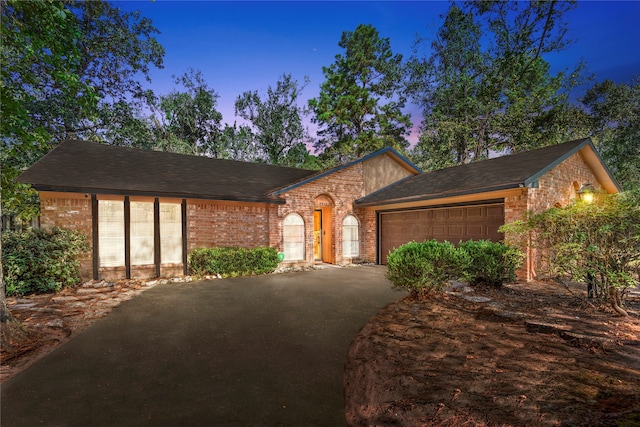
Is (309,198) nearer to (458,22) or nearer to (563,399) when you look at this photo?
(563,399)

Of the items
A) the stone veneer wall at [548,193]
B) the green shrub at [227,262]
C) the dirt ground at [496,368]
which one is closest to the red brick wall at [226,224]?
the green shrub at [227,262]

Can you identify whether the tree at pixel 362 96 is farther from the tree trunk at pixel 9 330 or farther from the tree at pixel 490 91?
the tree trunk at pixel 9 330

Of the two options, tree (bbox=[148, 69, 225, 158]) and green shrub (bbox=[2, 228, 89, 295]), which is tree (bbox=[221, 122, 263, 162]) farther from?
green shrub (bbox=[2, 228, 89, 295])

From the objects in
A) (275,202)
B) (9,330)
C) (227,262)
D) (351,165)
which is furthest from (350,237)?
(9,330)

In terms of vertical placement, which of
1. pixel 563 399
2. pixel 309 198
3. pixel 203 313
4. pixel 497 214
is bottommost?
pixel 203 313

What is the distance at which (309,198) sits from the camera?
12.5 meters

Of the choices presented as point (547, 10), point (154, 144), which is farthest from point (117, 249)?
point (547, 10)

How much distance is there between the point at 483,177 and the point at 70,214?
44.6 feet

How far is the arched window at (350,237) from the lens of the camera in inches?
532

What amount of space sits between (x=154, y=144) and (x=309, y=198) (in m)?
18.7

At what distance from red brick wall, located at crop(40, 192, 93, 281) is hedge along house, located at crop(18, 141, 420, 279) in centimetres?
2

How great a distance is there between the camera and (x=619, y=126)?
2048cm

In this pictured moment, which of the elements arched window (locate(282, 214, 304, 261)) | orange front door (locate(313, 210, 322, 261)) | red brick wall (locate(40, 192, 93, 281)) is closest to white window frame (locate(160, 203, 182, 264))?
red brick wall (locate(40, 192, 93, 281))

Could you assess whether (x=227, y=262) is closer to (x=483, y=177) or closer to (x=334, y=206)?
(x=334, y=206)
